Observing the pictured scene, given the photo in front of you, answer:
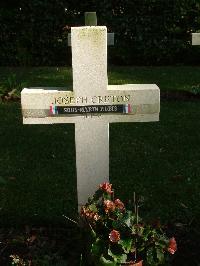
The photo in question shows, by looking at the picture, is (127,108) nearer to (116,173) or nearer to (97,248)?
(97,248)

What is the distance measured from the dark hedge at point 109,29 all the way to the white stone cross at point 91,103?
8462 millimetres

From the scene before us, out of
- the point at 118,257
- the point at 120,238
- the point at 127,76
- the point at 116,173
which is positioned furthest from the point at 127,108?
the point at 127,76

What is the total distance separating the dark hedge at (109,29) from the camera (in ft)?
39.2

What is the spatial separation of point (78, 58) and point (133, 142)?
2.91 meters

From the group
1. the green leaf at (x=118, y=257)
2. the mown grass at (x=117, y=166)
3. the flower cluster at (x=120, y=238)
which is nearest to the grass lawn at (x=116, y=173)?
the mown grass at (x=117, y=166)

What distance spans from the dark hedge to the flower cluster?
905cm

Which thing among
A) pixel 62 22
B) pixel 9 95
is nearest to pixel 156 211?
pixel 9 95

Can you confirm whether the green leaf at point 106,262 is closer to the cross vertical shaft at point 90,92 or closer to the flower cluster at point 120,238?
the flower cluster at point 120,238

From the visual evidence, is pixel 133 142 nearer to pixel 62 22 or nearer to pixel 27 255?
pixel 27 255

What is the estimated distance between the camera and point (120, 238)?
308 cm

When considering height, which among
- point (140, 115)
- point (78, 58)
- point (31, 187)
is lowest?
point (31, 187)

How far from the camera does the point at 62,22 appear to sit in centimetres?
1219

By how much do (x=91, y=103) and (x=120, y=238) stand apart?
0.94m

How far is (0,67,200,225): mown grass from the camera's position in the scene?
14.6ft
